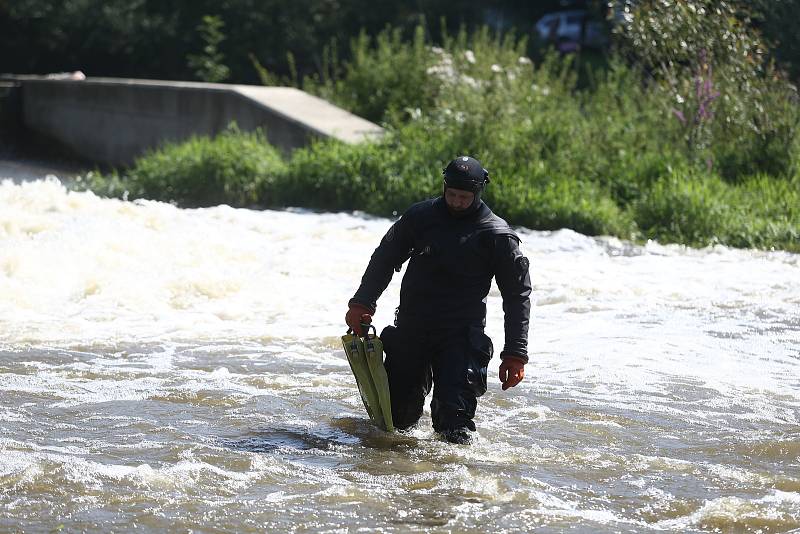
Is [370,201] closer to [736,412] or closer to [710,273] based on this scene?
[710,273]

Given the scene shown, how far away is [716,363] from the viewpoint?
8266mm

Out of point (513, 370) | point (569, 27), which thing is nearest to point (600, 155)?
point (513, 370)

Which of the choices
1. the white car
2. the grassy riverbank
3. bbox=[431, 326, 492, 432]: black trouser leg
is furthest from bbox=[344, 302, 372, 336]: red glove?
the white car

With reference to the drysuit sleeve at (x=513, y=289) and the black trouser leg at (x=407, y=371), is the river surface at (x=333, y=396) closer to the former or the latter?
the black trouser leg at (x=407, y=371)

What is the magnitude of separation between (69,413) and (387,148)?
8804 mm

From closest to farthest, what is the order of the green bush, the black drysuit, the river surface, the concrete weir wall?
the river surface, the black drysuit, the green bush, the concrete weir wall

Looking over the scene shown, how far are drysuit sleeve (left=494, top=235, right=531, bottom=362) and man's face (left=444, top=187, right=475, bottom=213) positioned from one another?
22cm

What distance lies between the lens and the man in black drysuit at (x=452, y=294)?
5.90 metres

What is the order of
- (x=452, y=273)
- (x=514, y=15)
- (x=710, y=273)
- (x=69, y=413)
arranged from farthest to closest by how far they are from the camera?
1. (x=514, y=15)
2. (x=710, y=273)
3. (x=69, y=413)
4. (x=452, y=273)

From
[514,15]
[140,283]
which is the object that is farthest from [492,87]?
[514,15]

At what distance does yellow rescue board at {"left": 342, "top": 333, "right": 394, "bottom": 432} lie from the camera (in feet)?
20.0

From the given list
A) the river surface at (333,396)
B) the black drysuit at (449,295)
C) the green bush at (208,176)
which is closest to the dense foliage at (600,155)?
the green bush at (208,176)

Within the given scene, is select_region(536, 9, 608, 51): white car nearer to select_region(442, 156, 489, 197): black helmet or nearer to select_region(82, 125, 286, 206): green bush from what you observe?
select_region(82, 125, 286, 206): green bush

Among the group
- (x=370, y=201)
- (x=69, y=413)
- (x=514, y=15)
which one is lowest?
(x=69, y=413)
